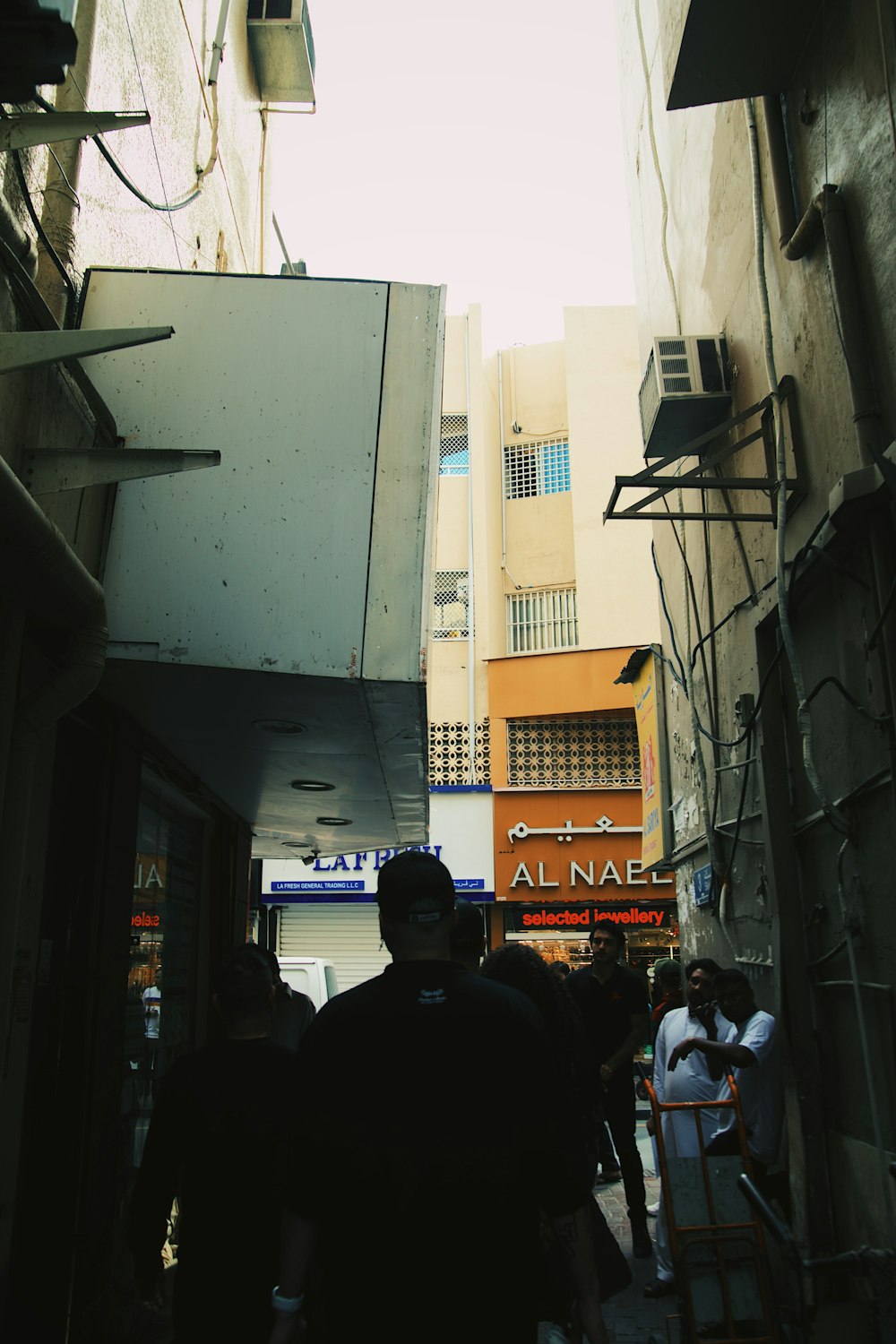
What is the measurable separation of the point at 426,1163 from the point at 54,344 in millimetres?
2704

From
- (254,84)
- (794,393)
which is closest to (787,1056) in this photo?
(794,393)

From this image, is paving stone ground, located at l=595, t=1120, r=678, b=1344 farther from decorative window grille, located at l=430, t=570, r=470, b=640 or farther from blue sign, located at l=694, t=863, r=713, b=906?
decorative window grille, located at l=430, t=570, r=470, b=640

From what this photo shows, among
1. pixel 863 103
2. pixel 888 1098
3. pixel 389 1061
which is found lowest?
pixel 888 1098

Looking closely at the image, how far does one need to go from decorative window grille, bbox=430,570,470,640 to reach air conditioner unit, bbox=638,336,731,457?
48.9 feet

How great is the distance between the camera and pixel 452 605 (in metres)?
22.4

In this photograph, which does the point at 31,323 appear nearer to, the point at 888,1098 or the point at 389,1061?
the point at 389,1061

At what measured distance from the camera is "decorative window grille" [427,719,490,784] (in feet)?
66.9

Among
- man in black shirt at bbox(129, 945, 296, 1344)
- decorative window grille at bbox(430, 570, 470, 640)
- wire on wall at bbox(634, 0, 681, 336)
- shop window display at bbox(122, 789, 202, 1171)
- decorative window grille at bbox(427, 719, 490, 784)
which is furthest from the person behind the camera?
decorative window grille at bbox(430, 570, 470, 640)

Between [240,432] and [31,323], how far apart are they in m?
1.09

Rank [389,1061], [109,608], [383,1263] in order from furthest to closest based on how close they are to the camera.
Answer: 1. [109,608]
2. [389,1061]
3. [383,1263]

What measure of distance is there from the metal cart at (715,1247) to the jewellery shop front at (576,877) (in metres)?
13.4

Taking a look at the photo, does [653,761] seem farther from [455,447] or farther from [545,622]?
[455,447]

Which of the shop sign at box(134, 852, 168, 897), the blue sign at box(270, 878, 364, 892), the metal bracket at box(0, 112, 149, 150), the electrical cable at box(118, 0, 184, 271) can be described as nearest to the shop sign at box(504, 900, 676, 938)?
the blue sign at box(270, 878, 364, 892)

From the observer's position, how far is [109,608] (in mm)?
4574
